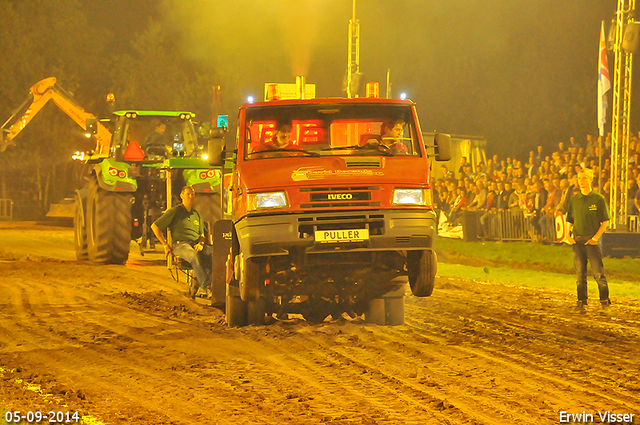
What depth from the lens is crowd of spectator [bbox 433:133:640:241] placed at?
20.8m

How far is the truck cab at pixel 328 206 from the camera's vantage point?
8.58m

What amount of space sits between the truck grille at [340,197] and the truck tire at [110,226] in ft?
30.6

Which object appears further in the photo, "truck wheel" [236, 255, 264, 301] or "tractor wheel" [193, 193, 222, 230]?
"tractor wheel" [193, 193, 222, 230]

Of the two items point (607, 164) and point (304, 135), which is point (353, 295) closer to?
point (304, 135)

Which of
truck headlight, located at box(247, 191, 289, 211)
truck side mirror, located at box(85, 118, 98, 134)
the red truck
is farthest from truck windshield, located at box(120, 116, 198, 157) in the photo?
truck headlight, located at box(247, 191, 289, 211)

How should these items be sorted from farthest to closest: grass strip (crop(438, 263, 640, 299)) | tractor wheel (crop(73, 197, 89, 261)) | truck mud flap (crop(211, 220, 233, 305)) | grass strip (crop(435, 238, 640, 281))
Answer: tractor wheel (crop(73, 197, 89, 261)), grass strip (crop(435, 238, 640, 281)), grass strip (crop(438, 263, 640, 299)), truck mud flap (crop(211, 220, 233, 305))

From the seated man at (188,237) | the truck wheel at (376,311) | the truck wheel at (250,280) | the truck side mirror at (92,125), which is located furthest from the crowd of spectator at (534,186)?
the truck wheel at (250,280)

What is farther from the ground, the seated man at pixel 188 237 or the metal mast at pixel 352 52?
the metal mast at pixel 352 52

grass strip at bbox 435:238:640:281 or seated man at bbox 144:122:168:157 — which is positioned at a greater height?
seated man at bbox 144:122:168:157

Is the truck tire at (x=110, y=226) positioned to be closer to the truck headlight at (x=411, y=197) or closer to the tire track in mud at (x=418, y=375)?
the tire track in mud at (x=418, y=375)

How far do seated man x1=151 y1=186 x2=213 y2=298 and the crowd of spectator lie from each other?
371 inches

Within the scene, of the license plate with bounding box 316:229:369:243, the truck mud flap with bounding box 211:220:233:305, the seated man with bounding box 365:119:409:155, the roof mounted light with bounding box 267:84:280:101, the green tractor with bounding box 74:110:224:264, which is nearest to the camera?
the license plate with bounding box 316:229:369:243

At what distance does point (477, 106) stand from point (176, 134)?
73.1 feet

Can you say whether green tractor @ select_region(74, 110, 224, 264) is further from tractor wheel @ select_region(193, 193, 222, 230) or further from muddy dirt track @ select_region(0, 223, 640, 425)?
muddy dirt track @ select_region(0, 223, 640, 425)
